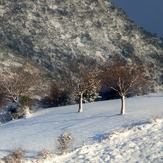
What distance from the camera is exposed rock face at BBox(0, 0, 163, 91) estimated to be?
71938 millimetres

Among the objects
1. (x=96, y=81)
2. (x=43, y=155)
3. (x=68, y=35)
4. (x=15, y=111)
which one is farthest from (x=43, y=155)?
(x=68, y=35)

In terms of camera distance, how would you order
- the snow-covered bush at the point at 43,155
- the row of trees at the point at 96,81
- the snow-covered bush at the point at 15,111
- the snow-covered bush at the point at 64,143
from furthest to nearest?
the snow-covered bush at the point at 15,111, the row of trees at the point at 96,81, the snow-covered bush at the point at 64,143, the snow-covered bush at the point at 43,155

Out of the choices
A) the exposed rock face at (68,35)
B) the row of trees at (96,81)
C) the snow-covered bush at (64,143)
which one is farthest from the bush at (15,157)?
the exposed rock face at (68,35)

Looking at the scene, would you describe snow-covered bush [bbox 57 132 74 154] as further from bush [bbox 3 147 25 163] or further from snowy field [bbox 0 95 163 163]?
bush [bbox 3 147 25 163]

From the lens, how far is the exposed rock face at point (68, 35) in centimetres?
7194

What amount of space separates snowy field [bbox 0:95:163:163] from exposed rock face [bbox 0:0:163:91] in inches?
1823

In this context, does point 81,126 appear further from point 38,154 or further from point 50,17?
point 50,17

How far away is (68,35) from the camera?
3108 inches

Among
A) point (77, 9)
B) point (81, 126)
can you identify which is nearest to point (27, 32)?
point (77, 9)

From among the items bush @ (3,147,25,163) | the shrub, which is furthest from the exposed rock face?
the shrub

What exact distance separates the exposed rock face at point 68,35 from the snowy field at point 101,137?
46.3 meters

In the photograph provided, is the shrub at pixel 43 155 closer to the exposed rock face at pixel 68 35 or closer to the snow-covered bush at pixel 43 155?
the snow-covered bush at pixel 43 155

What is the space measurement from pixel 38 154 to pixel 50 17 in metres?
74.1

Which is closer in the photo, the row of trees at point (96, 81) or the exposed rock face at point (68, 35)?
the row of trees at point (96, 81)
